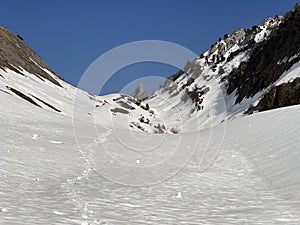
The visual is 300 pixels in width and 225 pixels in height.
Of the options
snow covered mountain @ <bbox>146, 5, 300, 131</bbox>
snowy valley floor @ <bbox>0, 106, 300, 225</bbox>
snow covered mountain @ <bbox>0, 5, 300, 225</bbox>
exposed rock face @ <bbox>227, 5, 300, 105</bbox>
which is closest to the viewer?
snowy valley floor @ <bbox>0, 106, 300, 225</bbox>

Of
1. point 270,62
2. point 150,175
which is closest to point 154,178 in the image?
point 150,175

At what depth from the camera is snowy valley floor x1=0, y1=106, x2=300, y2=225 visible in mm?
9242

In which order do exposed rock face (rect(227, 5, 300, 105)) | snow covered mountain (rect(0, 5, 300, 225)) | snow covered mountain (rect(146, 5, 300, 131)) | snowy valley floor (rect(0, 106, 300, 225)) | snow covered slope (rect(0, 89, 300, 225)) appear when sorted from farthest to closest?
1. exposed rock face (rect(227, 5, 300, 105))
2. snow covered mountain (rect(146, 5, 300, 131))
3. snow covered mountain (rect(0, 5, 300, 225))
4. snow covered slope (rect(0, 89, 300, 225))
5. snowy valley floor (rect(0, 106, 300, 225))

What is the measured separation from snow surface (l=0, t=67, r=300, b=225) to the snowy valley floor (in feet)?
0.09

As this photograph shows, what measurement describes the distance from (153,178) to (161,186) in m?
1.60

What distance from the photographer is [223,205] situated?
11.3 metres

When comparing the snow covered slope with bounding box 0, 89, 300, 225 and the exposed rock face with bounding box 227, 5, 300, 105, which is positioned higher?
the exposed rock face with bounding box 227, 5, 300, 105

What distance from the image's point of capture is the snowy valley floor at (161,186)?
9.24 metres

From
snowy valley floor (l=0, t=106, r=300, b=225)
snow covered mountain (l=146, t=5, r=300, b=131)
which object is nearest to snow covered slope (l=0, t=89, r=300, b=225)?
snowy valley floor (l=0, t=106, r=300, b=225)

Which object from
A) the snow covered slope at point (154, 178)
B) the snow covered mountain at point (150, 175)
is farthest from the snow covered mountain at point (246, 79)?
the snow covered slope at point (154, 178)

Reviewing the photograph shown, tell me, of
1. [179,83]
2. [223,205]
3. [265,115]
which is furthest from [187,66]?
[223,205]

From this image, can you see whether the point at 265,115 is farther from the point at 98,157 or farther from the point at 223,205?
the point at 223,205

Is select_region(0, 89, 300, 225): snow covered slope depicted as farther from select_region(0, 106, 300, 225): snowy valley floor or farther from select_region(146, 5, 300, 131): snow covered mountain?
select_region(146, 5, 300, 131): snow covered mountain

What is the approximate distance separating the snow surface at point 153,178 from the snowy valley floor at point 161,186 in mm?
28
